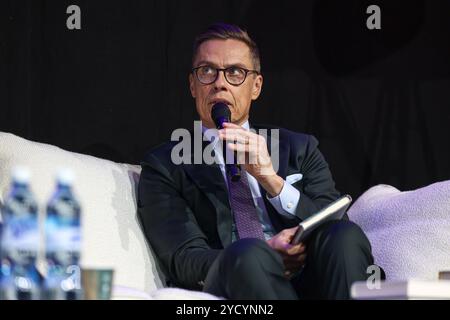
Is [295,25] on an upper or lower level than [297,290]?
upper

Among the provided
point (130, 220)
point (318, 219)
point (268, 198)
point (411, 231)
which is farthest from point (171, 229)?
point (411, 231)

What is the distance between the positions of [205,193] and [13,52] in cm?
91

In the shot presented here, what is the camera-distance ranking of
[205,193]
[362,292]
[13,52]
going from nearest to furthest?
[362,292] < [205,193] < [13,52]

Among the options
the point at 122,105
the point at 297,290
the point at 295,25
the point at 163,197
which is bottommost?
the point at 297,290

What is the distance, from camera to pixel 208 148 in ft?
8.74

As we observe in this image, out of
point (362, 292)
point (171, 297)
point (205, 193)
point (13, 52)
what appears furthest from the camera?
point (13, 52)

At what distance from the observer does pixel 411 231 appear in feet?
8.89

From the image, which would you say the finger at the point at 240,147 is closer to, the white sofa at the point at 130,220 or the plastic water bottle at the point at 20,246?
the white sofa at the point at 130,220

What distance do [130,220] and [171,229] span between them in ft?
0.42

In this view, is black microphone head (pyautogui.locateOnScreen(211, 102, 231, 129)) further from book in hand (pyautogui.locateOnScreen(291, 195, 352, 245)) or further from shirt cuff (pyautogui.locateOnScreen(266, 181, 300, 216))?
book in hand (pyautogui.locateOnScreen(291, 195, 352, 245))

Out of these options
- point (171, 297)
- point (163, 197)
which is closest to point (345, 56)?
point (163, 197)

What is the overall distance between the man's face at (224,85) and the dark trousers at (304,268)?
1.80ft

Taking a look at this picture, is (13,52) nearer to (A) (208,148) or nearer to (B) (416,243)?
(A) (208,148)

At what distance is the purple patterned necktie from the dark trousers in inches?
8.0
